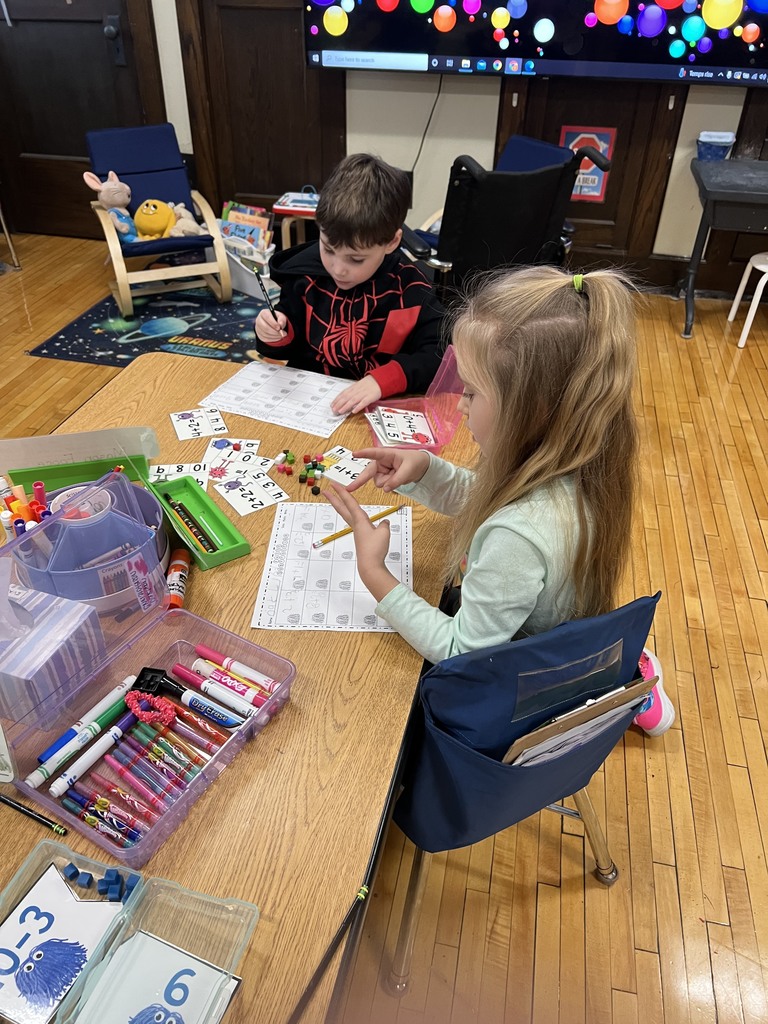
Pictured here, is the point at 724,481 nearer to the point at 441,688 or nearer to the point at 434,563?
the point at 434,563

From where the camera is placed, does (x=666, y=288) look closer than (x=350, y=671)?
No

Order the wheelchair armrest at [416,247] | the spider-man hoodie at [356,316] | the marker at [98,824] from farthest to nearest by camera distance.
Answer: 1. the wheelchair armrest at [416,247]
2. the spider-man hoodie at [356,316]
3. the marker at [98,824]

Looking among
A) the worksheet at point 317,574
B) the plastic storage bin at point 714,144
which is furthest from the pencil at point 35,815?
the plastic storage bin at point 714,144

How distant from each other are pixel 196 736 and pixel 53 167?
4610 mm

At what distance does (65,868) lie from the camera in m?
0.72

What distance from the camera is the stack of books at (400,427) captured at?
138 centimetres

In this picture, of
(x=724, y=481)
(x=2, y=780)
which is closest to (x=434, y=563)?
(x=2, y=780)

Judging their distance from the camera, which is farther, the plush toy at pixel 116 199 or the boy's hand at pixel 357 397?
the plush toy at pixel 116 199

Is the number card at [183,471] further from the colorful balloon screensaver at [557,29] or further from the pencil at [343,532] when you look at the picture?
the colorful balloon screensaver at [557,29]

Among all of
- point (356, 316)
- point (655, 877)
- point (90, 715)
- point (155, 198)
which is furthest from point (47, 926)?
point (155, 198)

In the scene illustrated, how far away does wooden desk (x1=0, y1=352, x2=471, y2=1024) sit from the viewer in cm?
69

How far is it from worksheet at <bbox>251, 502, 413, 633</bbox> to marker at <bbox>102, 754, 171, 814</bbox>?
9.9 inches

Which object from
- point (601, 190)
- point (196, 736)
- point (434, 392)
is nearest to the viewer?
point (196, 736)

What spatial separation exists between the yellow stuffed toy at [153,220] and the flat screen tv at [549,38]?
42.5 inches
